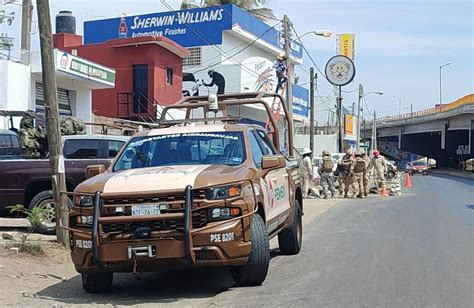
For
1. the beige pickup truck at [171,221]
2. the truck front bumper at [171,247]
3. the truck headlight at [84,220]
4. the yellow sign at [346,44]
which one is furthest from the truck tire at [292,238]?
the yellow sign at [346,44]

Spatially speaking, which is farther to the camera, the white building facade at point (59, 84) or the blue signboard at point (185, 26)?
the blue signboard at point (185, 26)

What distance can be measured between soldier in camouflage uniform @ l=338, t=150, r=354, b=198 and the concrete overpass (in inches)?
1530

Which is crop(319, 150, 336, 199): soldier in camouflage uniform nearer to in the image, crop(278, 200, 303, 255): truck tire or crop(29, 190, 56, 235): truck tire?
crop(278, 200, 303, 255): truck tire

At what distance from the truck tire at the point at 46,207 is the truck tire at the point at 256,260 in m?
5.29

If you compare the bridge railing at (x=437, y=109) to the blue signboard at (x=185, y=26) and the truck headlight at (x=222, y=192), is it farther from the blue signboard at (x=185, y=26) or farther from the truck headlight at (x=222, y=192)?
the truck headlight at (x=222, y=192)

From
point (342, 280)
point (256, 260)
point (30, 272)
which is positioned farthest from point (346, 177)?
point (256, 260)

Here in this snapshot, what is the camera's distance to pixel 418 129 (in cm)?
8156

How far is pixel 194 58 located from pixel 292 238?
3434cm

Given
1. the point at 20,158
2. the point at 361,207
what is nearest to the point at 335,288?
the point at 20,158

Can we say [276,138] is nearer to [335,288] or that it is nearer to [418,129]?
[335,288]

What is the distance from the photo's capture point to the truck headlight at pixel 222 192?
690 cm

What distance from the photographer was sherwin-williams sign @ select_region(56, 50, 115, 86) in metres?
22.5

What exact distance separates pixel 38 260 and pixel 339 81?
31828 mm

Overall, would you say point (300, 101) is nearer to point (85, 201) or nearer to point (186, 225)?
point (85, 201)
